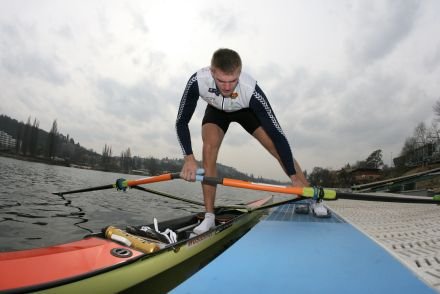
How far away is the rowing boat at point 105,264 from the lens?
1.87 metres

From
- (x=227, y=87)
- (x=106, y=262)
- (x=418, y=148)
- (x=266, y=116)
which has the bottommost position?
(x=106, y=262)

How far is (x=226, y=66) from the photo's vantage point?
367cm

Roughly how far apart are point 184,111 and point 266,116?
1.32 metres

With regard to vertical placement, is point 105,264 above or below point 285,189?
below

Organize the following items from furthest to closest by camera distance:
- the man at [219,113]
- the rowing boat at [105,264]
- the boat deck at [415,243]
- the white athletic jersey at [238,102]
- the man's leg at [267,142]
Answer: the man's leg at [267,142]
the white athletic jersey at [238,102]
the man at [219,113]
the boat deck at [415,243]
the rowing boat at [105,264]

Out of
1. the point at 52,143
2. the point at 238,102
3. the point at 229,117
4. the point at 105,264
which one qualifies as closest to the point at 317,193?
the point at 238,102

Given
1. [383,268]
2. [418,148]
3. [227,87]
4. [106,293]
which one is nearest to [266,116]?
[227,87]

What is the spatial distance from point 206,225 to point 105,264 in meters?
2.17

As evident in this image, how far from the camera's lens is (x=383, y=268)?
2691mm

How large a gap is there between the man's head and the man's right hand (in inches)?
50.4

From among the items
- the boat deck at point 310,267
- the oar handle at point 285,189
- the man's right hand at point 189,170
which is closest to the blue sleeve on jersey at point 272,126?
the oar handle at point 285,189

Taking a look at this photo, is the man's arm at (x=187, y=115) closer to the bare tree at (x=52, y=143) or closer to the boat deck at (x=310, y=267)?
the boat deck at (x=310, y=267)

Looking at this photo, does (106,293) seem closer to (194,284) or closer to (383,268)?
(194,284)

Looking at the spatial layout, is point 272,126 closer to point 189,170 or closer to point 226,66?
point 226,66
